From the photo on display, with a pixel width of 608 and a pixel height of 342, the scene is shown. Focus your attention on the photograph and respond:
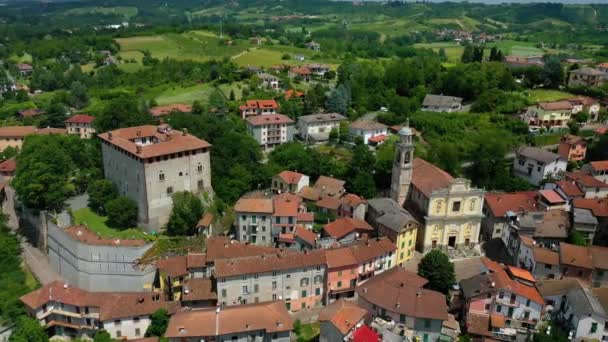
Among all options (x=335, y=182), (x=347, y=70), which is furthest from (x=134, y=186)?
(x=347, y=70)

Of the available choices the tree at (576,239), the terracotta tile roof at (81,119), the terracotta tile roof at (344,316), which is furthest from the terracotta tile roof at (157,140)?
the tree at (576,239)

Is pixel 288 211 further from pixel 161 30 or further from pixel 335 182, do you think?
pixel 161 30

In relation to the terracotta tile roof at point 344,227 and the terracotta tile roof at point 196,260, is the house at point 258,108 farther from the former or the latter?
the terracotta tile roof at point 196,260

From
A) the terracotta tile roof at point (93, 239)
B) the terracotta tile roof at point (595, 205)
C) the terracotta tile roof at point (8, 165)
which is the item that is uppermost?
the terracotta tile roof at point (595, 205)

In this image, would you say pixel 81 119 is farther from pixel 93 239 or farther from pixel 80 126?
pixel 93 239

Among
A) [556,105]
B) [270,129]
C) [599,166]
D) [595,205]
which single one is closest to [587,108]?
[556,105]
